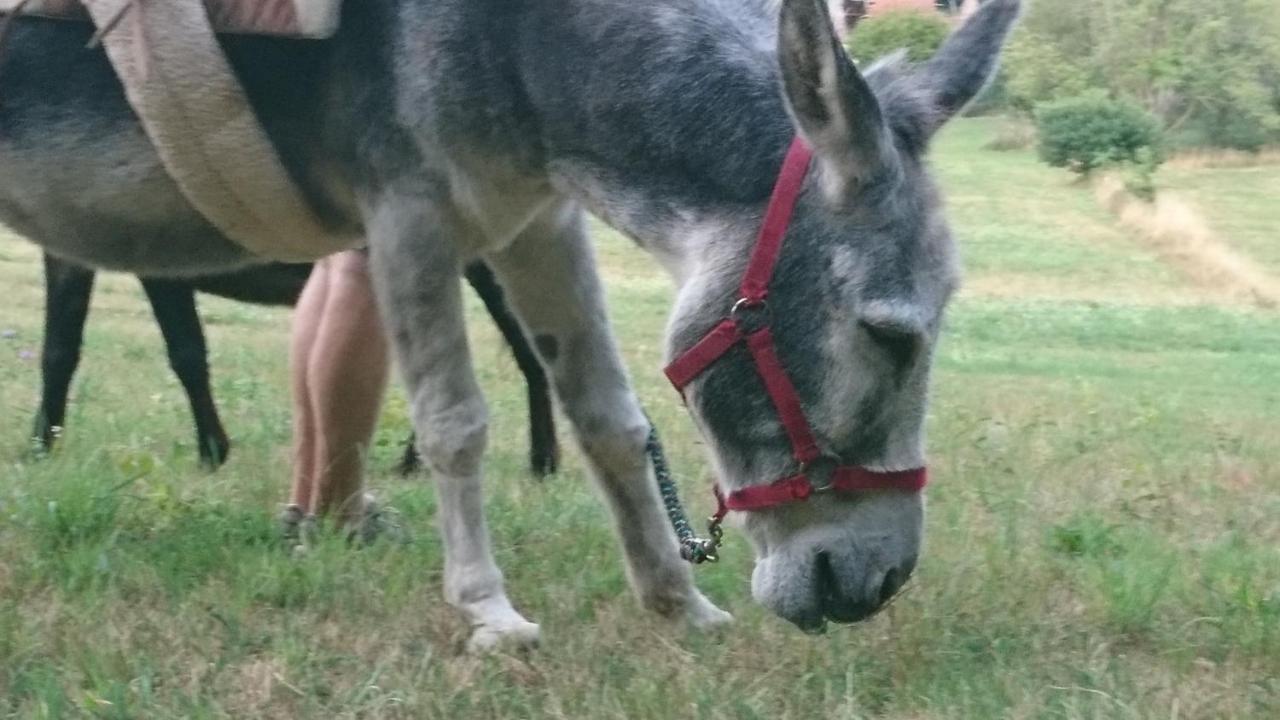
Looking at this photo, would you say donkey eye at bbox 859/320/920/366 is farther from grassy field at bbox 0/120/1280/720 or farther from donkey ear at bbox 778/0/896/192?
grassy field at bbox 0/120/1280/720

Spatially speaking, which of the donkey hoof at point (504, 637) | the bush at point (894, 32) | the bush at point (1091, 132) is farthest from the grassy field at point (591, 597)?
the bush at point (1091, 132)

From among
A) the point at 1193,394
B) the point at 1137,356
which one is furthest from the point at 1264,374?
the point at 1193,394

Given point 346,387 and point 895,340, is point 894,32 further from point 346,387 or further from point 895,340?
point 895,340

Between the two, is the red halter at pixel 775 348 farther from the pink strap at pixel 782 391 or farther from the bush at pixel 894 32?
the bush at pixel 894 32

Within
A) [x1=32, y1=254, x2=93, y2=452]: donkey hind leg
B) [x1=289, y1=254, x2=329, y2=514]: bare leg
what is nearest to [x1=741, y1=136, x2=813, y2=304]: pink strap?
[x1=289, y1=254, x2=329, y2=514]: bare leg

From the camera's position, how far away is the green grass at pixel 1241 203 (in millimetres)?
25281

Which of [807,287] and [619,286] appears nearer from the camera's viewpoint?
[807,287]

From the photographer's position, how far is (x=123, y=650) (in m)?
2.92

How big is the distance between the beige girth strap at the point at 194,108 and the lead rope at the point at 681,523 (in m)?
1.06

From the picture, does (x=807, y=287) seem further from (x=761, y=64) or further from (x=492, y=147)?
(x=492, y=147)

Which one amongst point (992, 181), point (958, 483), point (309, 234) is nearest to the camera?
point (309, 234)

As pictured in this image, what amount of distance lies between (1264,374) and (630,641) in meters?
12.6

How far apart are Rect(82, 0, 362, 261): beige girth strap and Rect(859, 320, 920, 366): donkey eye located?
1.41 meters

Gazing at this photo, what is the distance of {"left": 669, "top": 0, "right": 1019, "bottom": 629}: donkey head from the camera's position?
2.62 metres
